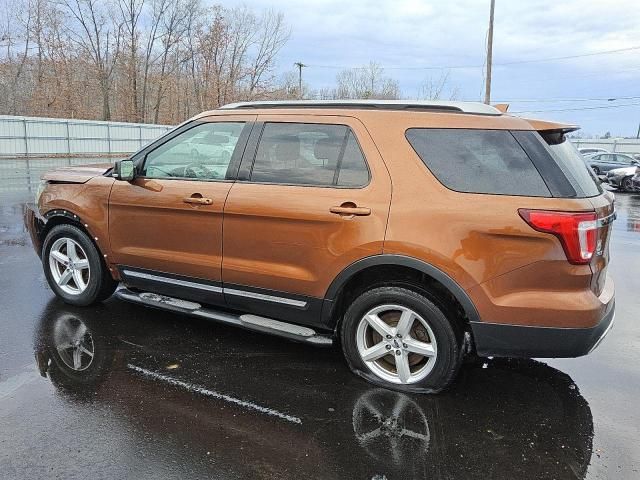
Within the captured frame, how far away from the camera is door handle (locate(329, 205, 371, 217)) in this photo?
3414 mm

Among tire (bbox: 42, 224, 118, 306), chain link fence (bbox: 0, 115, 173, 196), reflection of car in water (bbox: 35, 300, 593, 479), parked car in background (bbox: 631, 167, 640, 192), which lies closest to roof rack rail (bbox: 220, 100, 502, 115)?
reflection of car in water (bbox: 35, 300, 593, 479)

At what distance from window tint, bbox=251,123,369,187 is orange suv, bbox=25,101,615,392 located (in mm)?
10

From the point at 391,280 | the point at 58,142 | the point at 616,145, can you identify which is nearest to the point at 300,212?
the point at 391,280

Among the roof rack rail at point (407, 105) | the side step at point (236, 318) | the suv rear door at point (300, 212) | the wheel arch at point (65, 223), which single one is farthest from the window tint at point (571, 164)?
the wheel arch at point (65, 223)

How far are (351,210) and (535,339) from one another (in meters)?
1.36

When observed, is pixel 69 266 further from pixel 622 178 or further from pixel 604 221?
pixel 622 178

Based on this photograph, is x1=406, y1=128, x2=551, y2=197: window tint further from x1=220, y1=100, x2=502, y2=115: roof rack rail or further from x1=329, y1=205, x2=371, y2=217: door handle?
x1=329, y1=205, x2=371, y2=217: door handle

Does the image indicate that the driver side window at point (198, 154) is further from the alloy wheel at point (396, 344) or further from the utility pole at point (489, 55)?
the utility pole at point (489, 55)

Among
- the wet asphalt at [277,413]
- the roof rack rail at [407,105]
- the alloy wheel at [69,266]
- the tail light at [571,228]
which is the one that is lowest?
the wet asphalt at [277,413]

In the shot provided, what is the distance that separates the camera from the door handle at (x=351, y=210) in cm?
341

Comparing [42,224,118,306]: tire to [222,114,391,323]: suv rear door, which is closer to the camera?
[222,114,391,323]: suv rear door

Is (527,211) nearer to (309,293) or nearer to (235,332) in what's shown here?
(309,293)

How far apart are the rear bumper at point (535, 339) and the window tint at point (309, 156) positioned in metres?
1.24

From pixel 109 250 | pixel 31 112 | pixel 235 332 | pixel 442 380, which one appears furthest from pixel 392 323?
pixel 31 112
